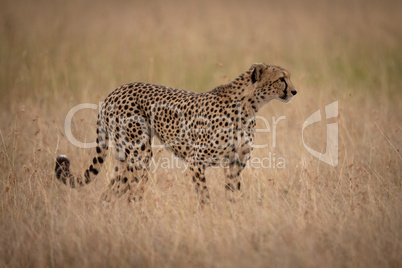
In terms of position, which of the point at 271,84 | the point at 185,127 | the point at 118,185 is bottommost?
the point at 118,185

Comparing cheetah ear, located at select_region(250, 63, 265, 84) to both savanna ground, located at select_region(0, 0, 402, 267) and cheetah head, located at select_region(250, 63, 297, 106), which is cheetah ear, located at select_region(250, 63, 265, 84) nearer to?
cheetah head, located at select_region(250, 63, 297, 106)

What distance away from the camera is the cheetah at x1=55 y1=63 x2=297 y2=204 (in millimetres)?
4082

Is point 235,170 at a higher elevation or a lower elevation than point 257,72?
lower

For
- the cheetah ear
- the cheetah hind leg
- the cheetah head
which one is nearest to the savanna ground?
the cheetah hind leg

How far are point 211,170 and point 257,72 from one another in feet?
4.27

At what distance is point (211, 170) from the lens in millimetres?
4965

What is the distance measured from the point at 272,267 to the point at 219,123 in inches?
57.7

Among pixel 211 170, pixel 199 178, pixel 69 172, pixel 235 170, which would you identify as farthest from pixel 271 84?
pixel 69 172

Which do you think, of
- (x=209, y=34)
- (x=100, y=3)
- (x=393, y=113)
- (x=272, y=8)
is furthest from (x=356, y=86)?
(x=100, y=3)

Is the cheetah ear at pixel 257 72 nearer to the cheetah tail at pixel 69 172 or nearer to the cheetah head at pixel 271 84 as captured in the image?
the cheetah head at pixel 271 84

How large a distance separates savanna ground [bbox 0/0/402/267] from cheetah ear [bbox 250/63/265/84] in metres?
0.82

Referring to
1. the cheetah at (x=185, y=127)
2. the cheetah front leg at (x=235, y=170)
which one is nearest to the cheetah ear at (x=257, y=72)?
the cheetah at (x=185, y=127)

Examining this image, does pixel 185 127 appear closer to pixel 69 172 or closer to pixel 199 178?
pixel 199 178

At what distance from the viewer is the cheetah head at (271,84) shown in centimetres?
407
